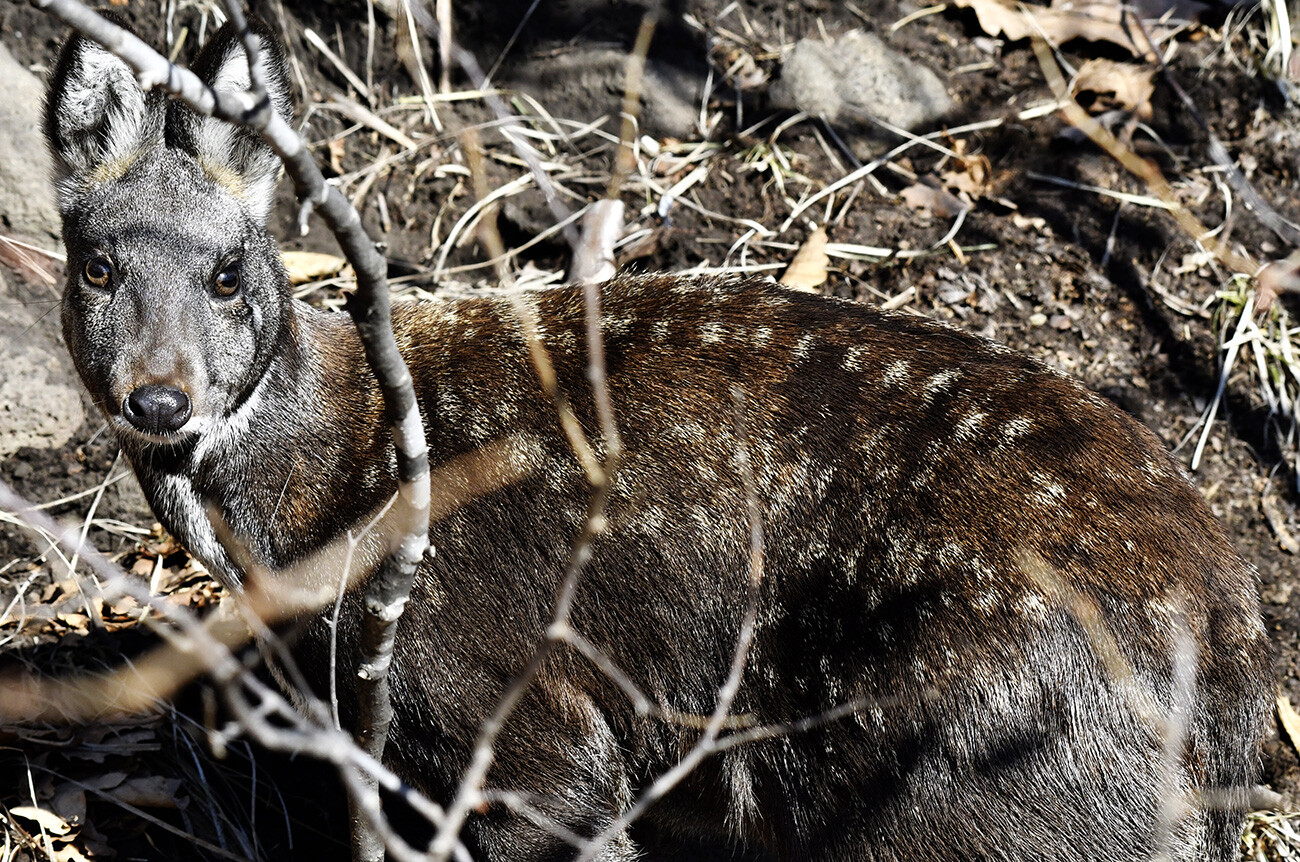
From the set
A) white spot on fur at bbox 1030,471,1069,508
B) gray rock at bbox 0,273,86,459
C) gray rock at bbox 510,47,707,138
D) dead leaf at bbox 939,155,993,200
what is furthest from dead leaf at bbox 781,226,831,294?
gray rock at bbox 0,273,86,459

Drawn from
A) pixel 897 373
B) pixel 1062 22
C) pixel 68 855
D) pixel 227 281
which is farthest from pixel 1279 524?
pixel 68 855

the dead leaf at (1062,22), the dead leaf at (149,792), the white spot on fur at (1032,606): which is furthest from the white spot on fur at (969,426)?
the dead leaf at (1062,22)

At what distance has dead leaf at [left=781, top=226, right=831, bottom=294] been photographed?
550 centimetres

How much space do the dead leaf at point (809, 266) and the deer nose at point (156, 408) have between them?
3022 mm

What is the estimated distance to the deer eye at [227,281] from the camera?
3572mm

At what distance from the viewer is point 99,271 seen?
3516 millimetres

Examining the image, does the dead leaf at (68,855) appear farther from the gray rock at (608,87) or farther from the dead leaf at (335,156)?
the gray rock at (608,87)

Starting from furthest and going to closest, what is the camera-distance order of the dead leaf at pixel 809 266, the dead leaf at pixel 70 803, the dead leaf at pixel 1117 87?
the dead leaf at pixel 1117 87 → the dead leaf at pixel 809 266 → the dead leaf at pixel 70 803

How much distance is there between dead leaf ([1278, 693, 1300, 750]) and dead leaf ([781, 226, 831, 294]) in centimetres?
266

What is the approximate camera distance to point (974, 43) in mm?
6168

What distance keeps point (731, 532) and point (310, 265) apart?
10.5ft

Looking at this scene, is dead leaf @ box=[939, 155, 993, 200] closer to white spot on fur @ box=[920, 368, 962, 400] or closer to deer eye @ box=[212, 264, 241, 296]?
white spot on fur @ box=[920, 368, 962, 400]

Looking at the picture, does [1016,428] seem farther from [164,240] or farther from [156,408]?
[164,240]

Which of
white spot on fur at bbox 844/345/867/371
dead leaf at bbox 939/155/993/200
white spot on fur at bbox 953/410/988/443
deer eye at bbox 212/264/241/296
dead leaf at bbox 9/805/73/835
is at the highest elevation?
deer eye at bbox 212/264/241/296
